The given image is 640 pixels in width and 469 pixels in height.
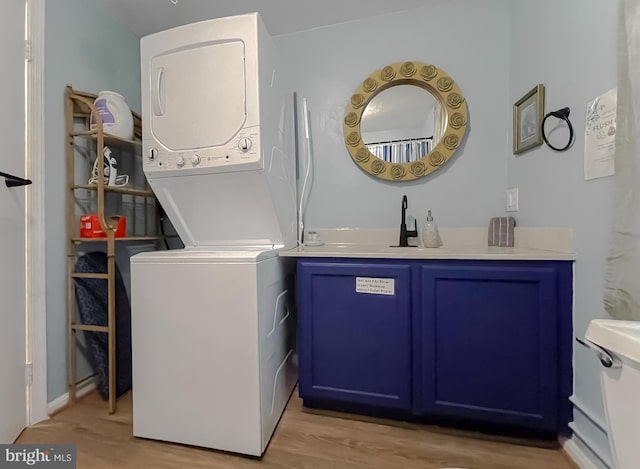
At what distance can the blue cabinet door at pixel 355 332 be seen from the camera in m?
1.41

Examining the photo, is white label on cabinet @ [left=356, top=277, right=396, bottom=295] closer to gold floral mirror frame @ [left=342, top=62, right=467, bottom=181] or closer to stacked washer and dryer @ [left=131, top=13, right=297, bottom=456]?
stacked washer and dryer @ [left=131, top=13, right=297, bottom=456]

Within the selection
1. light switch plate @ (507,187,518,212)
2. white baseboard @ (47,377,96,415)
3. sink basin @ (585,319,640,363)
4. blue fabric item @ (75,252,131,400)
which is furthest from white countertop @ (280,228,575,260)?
white baseboard @ (47,377,96,415)

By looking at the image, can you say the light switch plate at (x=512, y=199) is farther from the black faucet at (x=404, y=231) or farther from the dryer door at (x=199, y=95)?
the dryer door at (x=199, y=95)

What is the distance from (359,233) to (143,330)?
140 cm

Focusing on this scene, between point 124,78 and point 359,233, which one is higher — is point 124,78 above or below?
above

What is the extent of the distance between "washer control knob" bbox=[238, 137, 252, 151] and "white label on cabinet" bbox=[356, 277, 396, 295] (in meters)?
0.86

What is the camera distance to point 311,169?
6.88 feet

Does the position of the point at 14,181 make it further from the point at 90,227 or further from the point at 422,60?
the point at 422,60

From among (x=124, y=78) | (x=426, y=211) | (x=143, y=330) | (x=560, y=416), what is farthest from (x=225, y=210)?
(x=560, y=416)

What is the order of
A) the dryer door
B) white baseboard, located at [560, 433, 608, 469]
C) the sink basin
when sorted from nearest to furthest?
the sink basin < white baseboard, located at [560, 433, 608, 469] < the dryer door

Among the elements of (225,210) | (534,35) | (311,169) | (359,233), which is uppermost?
(534,35)

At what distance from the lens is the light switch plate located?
1710 millimetres

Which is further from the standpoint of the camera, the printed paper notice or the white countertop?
the white countertop

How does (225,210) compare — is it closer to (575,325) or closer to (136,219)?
(136,219)
